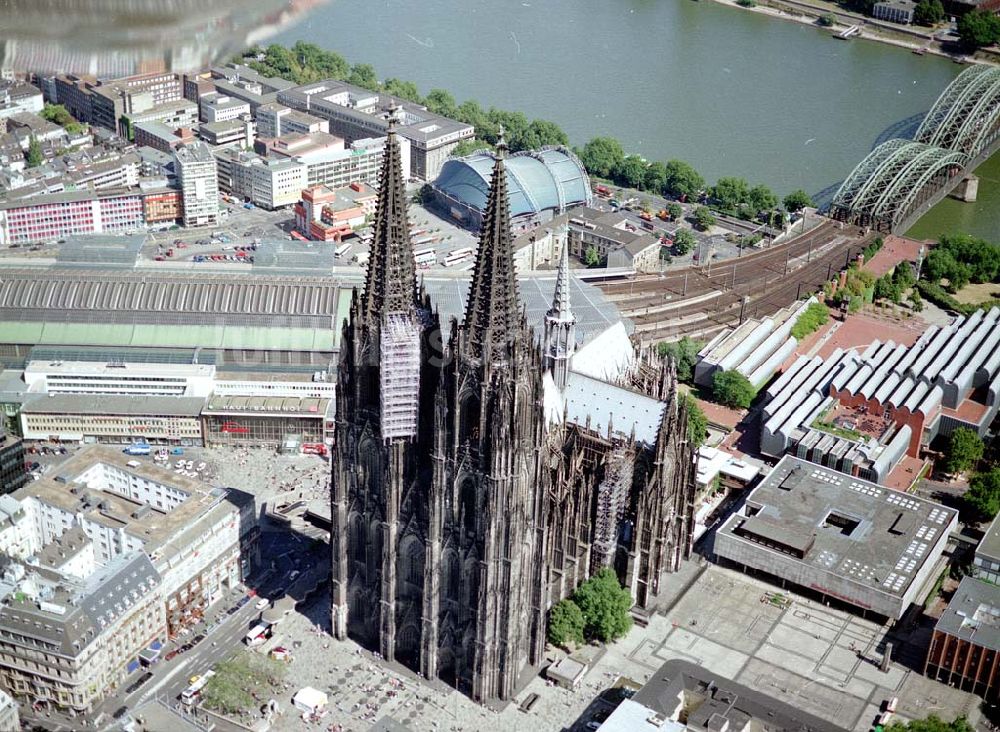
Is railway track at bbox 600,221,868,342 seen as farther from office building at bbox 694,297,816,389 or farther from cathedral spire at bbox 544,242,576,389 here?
cathedral spire at bbox 544,242,576,389

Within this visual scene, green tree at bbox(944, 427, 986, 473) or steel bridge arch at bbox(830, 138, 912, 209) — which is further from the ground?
steel bridge arch at bbox(830, 138, 912, 209)

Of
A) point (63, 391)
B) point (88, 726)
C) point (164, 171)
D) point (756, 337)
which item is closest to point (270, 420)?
point (63, 391)

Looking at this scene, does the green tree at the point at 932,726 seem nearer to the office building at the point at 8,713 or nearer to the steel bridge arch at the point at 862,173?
the office building at the point at 8,713

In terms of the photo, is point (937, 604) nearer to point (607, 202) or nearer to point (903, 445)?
point (903, 445)

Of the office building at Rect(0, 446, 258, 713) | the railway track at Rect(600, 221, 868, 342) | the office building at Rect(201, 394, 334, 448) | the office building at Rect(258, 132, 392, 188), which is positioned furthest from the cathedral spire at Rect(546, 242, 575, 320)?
the office building at Rect(258, 132, 392, 188)

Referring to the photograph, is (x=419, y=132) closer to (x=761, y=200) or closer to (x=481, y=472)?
(x=761, y=200)

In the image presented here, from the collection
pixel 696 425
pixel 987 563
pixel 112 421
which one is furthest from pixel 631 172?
pixel 987 563

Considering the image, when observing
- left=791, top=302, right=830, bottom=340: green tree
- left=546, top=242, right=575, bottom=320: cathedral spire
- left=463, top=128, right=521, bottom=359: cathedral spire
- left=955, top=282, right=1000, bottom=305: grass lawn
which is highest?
left=463, top=128, right=521, bottom=359: cathedral spire
